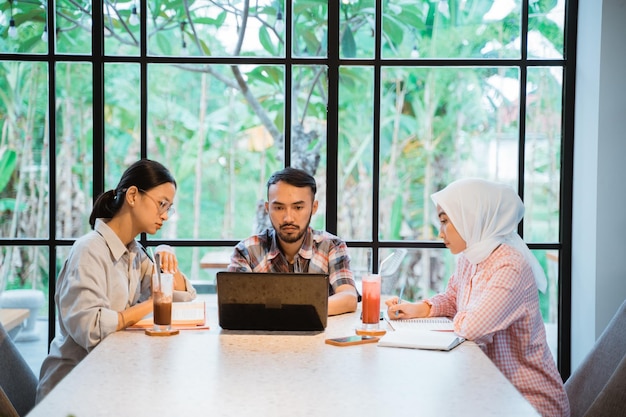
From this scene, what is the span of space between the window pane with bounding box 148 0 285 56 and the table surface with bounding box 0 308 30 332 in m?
1.38

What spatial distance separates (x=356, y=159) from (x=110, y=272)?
1.60 m

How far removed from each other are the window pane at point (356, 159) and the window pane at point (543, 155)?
760 millimetres

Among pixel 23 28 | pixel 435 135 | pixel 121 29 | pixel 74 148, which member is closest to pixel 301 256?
pixel 435 135

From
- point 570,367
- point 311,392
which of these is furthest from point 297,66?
point 311,392

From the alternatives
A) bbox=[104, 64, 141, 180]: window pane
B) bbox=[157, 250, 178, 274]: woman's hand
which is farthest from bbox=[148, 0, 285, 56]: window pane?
bbox=[157, 250, 178, 274]: woman's hand

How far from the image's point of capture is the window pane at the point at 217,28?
148 inches

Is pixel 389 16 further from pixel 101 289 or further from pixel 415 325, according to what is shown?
pixel 101 289

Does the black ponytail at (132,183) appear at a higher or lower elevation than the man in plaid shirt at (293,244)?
higher

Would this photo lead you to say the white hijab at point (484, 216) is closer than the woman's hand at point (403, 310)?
Yes

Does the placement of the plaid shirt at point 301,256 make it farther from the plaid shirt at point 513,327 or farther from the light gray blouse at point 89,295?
the plaid shirt at point 513,327

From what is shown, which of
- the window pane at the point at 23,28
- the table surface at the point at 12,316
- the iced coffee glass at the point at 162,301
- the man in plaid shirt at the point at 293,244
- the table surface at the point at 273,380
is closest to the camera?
the table surface at the point at 273,380

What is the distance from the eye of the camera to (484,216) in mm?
2578

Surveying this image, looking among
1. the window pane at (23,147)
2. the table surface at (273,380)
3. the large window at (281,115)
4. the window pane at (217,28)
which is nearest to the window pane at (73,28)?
the large window at (281,115)

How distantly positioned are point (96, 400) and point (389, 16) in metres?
2.62
